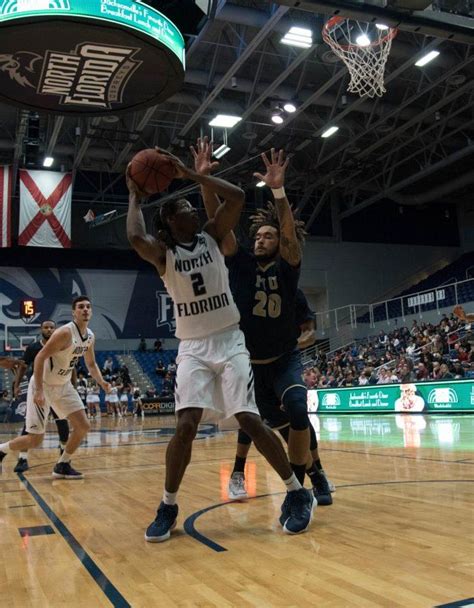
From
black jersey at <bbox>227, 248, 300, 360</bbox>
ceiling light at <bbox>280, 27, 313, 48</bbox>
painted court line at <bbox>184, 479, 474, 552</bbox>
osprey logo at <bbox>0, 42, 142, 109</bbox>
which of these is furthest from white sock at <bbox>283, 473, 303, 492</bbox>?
ceiling light at <bbox>280, 27, 313, 48</bbox>

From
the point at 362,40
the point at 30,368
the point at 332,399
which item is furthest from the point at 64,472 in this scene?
the point at 332,399

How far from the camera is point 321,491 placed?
14.7 feet

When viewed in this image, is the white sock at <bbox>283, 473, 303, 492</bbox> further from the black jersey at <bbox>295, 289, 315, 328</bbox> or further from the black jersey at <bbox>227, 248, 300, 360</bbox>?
the black jersey at <bbox>295, 289, 315, 328</bbox>

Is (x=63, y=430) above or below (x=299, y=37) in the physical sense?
below

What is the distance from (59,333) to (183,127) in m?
17.9

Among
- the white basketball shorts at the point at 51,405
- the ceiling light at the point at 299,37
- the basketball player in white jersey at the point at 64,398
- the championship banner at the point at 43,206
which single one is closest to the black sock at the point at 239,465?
the basketball player in white jersey at the point at 64,398

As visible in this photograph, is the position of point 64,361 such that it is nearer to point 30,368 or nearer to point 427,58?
point 30,368

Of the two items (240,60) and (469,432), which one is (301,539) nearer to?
(469,432)

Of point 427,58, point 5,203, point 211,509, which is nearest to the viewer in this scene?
point 211,509

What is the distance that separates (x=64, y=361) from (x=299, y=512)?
362 centimetres

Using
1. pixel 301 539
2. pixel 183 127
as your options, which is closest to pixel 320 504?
pixel 301 539

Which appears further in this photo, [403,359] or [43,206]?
[43,206]

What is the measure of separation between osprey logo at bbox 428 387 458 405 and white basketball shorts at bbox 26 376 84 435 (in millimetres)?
11061

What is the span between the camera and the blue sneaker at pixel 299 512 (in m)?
3.52
